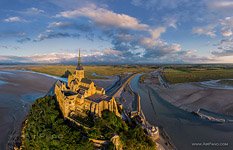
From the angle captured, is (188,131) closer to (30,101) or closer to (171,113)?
(171,113)

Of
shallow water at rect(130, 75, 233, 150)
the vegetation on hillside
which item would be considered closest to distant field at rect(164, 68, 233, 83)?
shallow water at rect(130, 75, 233, 150)

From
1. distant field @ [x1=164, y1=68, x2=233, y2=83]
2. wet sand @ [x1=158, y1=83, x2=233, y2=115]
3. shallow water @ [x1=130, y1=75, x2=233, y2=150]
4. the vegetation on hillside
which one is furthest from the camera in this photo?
distant field @ [x1=164, y1=68, x2=233, y2=83]

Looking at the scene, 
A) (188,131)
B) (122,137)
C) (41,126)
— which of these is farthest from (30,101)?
(188,131)

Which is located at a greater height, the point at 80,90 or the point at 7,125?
the point at 80,90

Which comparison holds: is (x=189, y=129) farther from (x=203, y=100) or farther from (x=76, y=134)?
(x=203, y=100)

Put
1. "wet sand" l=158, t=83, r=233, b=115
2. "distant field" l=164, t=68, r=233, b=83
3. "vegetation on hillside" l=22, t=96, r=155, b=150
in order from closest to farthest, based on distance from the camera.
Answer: "vegetation on hillside" l=22, t=96, r=155, b=150 < "wet sand" l=158, t=83, r=233, b=115 < "distant field" l=164, t=68, r=233, b=83

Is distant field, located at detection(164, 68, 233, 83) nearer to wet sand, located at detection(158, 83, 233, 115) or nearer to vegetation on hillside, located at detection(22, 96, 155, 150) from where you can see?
wet sand, located at detection(158, 83, 233, 115)

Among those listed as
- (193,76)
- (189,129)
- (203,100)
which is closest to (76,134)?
(189,129)
